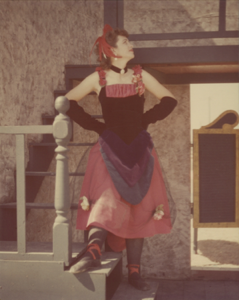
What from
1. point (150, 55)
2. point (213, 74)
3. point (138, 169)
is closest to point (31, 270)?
point (138, 169)

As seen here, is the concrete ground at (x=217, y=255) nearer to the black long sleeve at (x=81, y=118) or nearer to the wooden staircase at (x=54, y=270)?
the wooden staircase at (x=54, y=270)

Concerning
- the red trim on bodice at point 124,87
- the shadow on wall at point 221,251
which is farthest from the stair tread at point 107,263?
the shadow on wall at point 221,251

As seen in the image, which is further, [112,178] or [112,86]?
[112,86]

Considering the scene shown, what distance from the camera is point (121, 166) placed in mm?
2570

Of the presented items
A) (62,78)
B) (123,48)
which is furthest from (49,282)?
(62,78)

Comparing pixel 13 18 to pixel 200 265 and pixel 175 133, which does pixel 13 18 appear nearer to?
pixel 175 133

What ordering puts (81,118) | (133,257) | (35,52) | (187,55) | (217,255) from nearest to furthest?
(133,257) < (81,118) < (187,55) < (35,52) < (217,255)

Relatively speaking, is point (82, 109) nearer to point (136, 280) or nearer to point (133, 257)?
point (133, 257)

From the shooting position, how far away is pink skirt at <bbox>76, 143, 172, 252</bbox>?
101 inches

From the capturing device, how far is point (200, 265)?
168 inches

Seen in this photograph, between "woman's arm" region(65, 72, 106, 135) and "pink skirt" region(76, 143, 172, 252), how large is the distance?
0.16m

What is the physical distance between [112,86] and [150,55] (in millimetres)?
687

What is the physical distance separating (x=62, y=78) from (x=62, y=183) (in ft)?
5.17

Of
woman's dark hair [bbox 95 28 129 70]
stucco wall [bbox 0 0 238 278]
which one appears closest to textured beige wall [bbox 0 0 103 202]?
stucco wall [bbox 0 0 238 278]
